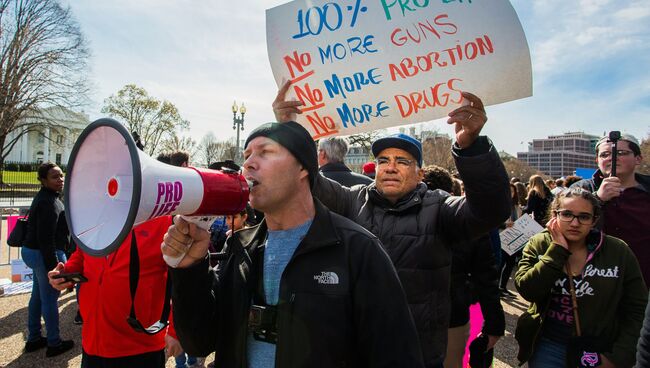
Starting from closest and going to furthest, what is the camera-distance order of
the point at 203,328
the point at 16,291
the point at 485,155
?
1. the point at 203,328
2. the point at 485,155
3. the point at 16,291

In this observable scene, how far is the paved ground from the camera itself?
429 centimetres

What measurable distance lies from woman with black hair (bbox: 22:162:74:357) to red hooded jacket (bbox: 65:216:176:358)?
2.30 meters

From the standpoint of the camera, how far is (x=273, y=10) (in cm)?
261

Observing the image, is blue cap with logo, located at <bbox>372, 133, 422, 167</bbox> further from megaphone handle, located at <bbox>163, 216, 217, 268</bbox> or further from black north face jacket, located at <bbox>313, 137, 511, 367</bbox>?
megaphone handle, located at <bbox>163, 216, 217, 268</bbox>

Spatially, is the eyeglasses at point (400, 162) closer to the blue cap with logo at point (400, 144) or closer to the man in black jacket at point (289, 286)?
the blue cap with logo at point (400, 144)

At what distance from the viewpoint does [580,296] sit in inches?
97.3

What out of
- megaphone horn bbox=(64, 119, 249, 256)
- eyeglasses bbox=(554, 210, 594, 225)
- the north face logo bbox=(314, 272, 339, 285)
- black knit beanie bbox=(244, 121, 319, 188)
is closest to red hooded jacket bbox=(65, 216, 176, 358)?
megaphone horn bbox=(64, 119, 249, 256)

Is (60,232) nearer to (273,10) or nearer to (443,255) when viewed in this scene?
(273,10)

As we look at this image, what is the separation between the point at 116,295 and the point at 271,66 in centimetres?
177

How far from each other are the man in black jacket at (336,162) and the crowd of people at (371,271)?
0.6 inches

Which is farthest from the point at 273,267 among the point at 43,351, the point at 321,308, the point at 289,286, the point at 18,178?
the point at 18,178

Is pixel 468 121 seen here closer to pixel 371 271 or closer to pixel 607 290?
pixel 371 271

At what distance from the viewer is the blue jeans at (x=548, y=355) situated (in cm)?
249

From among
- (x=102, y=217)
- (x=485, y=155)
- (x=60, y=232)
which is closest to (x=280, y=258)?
(x=102, y=217)
